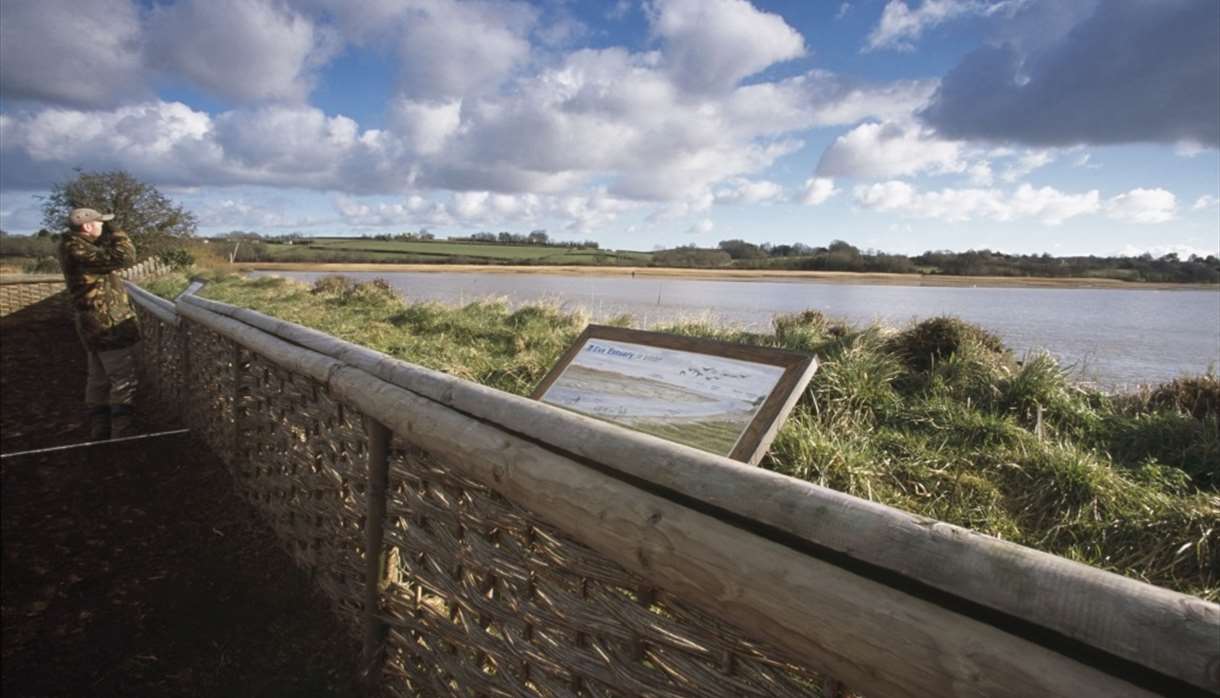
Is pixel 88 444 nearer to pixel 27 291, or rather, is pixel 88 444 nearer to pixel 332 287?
pixel 332 287

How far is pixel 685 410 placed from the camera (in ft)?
8.81

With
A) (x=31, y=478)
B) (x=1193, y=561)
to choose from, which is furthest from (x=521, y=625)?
(x=31, y=478)

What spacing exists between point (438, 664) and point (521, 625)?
2.01ft

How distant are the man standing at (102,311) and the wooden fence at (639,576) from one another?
13.2 feet

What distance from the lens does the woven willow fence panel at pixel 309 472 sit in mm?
2971

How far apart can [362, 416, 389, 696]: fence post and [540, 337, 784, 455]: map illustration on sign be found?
2.68ft

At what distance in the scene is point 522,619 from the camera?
6.53ft

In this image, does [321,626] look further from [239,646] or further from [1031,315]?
[1031,315]

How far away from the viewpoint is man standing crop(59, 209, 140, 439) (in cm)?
631

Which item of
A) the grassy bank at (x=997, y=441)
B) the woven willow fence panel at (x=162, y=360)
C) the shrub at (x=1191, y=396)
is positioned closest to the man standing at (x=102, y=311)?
the woven willow fence panel at (x=162, y=360)

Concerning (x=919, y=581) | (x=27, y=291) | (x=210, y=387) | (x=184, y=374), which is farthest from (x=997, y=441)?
(x=27, y=291)

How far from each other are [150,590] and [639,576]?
126 inches

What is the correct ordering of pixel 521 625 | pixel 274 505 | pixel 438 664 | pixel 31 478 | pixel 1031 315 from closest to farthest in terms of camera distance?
pixel 521 625 → pixel 438 664 → pixel 274 505 → pixel 31 478 → pixel 1031 315

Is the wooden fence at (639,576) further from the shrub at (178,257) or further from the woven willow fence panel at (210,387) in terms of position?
the shrub at (178,257)
